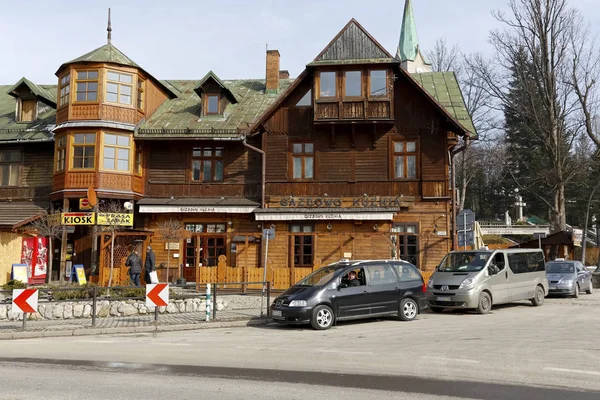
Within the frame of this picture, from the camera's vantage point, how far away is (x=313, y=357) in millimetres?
9305

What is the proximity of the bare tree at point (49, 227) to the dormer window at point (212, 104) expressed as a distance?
8.46 m

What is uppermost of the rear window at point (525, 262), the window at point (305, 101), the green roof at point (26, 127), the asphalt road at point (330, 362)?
the window at point (305, 101)

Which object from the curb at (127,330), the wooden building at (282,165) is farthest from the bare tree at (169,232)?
the curb at (127,330)

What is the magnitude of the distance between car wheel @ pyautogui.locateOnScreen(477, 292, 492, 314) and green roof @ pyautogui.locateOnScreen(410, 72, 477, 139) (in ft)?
32.2

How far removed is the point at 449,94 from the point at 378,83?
5669 mm

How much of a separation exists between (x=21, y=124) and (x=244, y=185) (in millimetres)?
11873

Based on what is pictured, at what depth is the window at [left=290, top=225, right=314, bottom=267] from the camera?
23.9 metres

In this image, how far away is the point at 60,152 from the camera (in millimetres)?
24484

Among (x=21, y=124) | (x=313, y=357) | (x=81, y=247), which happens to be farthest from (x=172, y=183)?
(x=313, y=357)

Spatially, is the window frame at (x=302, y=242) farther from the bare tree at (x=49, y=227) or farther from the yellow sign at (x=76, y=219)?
the bare tree at (x=49, y=227)

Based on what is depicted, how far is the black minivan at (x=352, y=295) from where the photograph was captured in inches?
518

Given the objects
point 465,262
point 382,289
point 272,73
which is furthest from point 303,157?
point 382,289

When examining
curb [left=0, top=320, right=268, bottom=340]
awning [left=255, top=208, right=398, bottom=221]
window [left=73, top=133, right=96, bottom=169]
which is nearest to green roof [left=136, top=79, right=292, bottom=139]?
window [left=73, top=133, right=96, bottom=169]

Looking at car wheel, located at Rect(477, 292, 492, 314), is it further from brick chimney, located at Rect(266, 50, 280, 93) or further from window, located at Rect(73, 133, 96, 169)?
window, located at Rect(73, 133, 96, 169)
